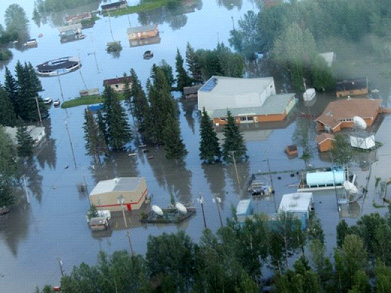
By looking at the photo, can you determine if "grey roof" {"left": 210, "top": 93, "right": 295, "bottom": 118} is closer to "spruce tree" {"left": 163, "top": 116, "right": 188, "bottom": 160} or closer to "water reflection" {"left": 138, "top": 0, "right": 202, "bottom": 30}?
"spruce tree" {"left": 163, "top": 116, "right": 188, "bottom": 160}

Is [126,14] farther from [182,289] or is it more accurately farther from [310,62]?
[182,289]

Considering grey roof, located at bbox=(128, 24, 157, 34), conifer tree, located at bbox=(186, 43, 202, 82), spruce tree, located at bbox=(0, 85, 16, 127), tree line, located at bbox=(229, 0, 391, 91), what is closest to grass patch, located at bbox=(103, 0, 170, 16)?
grey roof, located at bbox=(128, 24, 157, 34)

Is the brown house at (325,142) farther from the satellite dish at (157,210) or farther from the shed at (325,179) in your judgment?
the satellite dish at (157,210)

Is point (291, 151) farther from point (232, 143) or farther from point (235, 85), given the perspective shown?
point (235, 85)

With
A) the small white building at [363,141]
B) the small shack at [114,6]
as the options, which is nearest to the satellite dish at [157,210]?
the small white building at [363,141]

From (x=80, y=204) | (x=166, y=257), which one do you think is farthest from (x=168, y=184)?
(x=166, y=257)
